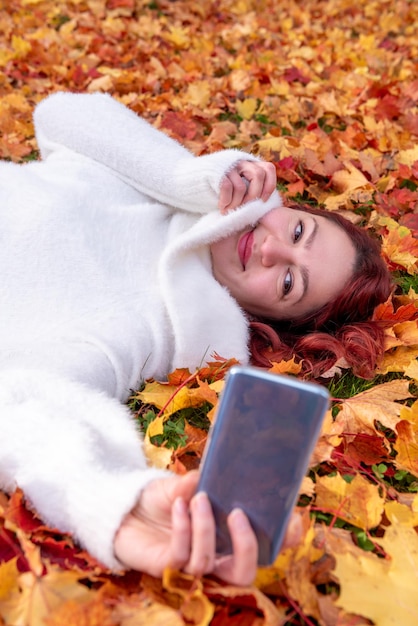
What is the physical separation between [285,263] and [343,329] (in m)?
0.33

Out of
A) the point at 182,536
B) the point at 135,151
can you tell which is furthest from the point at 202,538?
the point at 135,151

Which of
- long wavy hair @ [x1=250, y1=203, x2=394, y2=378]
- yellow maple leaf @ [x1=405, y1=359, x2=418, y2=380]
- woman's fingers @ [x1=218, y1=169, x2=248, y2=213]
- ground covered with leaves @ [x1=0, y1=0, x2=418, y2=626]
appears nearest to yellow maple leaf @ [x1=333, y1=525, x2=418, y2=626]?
ground covered with leaves @ [x1=0, y1=0, x2=418, y2=626]

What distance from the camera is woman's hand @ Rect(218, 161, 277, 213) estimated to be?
6.59 ft

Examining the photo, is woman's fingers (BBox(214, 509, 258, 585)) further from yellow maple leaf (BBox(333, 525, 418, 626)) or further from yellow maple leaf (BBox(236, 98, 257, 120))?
yellow maple leaf (BBox(236, 98, 257, 120))

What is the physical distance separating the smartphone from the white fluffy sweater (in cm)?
20

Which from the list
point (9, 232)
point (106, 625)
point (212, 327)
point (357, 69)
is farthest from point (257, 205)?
point (357, 69)

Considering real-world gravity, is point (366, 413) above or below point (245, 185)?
below

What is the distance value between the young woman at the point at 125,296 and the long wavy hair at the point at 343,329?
0.01m

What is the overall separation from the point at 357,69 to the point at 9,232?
11.6 ft

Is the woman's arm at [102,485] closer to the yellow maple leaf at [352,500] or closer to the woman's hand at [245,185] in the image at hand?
the yellow maple leaf at [352,500]

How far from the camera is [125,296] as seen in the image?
1789 millimetres

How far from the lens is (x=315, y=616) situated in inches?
44.1

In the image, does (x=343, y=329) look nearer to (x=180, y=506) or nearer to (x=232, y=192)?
(x=232, y=192)

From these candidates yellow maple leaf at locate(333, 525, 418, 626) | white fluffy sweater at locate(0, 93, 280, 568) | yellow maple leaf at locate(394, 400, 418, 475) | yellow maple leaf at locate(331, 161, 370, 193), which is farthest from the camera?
yellow maple leaf at locate(331, 161, 370, 193)
